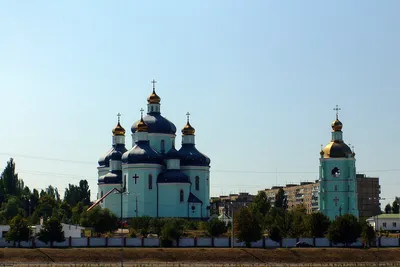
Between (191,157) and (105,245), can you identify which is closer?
(105,245)

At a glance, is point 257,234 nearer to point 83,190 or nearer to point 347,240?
point 347,240

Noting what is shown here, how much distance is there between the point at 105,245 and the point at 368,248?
22243 mm

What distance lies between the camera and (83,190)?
→ 12544 centimetres

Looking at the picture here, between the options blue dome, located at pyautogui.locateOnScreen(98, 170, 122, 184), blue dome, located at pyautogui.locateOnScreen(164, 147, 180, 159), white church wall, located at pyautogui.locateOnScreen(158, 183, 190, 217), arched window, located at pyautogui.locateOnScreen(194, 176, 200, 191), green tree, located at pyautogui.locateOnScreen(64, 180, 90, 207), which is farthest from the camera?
green tree, located at pyautogui.locateOnScreen(64, 180, 90, 207)

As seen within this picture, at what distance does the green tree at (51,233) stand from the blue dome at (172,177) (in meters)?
25.7

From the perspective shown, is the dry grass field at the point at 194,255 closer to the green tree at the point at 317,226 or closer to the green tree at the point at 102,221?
the green tree at the point at 317,226

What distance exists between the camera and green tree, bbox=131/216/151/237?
81.8 meters

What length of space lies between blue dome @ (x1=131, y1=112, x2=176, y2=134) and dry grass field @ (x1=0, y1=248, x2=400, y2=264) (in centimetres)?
3303

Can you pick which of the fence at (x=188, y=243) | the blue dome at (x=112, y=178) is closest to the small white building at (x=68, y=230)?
the fence at (x=188, y=243)

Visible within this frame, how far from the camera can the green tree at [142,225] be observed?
81812mm

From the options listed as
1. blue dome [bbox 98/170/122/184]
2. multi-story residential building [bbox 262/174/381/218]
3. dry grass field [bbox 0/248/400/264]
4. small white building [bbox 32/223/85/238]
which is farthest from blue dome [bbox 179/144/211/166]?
multi-story residential building [bbox 262/174/381/218]

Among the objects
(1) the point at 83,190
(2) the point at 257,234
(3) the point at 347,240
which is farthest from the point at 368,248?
(1) the point at 83,190

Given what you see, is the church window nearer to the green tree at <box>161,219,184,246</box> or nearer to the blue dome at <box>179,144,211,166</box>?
the blue dome at <box>179,144,211,166</box>

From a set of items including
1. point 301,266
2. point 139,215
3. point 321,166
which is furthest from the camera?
point 321,166
